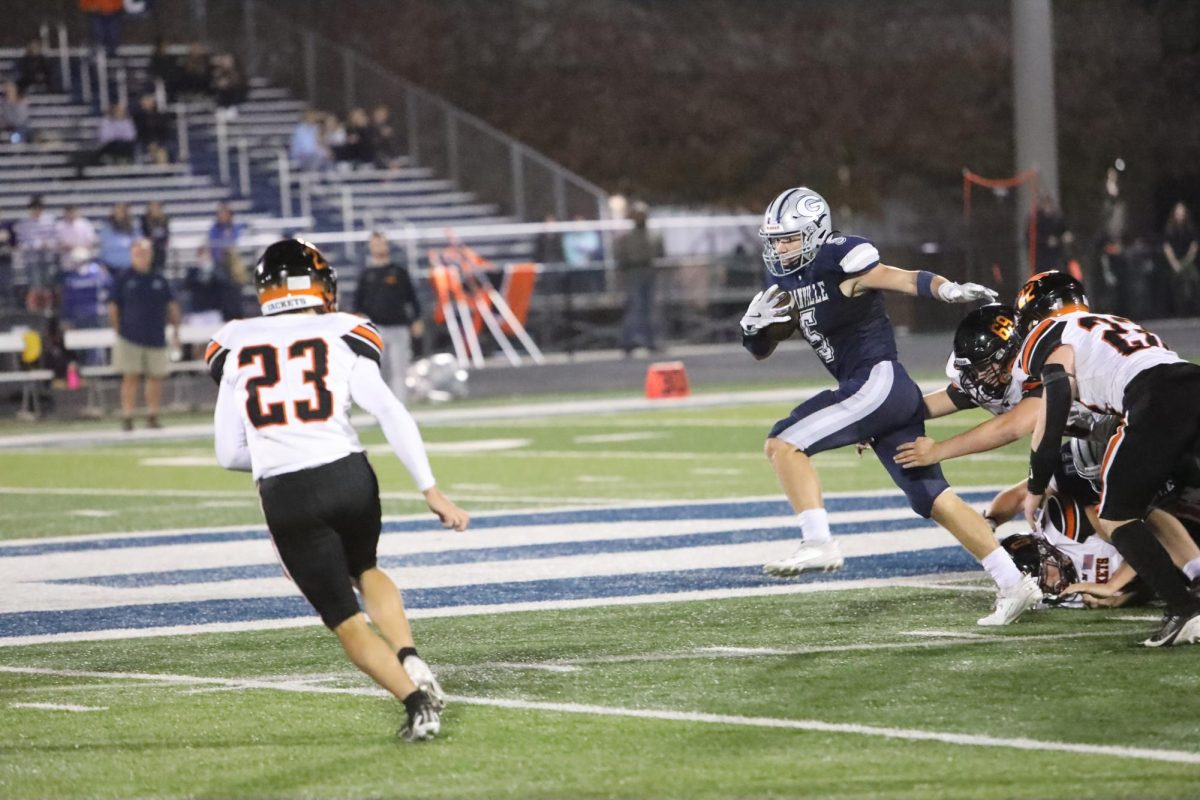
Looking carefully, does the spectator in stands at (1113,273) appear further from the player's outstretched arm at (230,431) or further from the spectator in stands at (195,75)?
the player's outstretched arm at (230,431)

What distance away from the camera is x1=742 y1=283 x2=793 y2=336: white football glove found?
8.61 m

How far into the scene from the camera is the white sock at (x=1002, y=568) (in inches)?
309

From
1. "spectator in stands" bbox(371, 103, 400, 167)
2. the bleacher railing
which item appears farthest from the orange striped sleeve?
"spectator in stands" bbox(371, 103, 400, 167)

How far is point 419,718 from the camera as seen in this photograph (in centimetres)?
601

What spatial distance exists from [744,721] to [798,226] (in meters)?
2.82

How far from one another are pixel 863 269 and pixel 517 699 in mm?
2535

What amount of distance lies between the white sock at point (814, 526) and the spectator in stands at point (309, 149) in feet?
74.4

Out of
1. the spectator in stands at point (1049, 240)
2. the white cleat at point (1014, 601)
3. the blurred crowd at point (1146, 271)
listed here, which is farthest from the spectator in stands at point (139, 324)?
the white cleat at point (1014, 601)

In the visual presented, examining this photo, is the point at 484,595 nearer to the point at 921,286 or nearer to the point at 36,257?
the point at 921,286

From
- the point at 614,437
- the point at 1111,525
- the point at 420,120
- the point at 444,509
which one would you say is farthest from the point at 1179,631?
the point at 420,120

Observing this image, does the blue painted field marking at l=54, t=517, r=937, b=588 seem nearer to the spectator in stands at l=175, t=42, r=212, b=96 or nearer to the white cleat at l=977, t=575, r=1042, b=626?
the white cleat at l=977, t=575, r=1042, b=626

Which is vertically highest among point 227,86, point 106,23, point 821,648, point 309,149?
point 106,23

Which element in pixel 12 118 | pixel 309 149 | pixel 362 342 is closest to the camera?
pixel 362 342

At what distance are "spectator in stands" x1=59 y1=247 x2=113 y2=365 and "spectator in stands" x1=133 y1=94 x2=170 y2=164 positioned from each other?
5.78m
